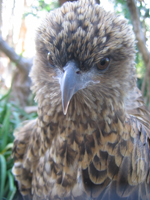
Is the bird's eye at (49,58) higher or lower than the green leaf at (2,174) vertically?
higher

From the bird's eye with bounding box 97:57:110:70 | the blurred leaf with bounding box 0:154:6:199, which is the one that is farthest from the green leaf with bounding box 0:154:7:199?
the bird's eye with bounding box 97:57:110:70

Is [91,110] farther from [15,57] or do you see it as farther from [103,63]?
[15,57]

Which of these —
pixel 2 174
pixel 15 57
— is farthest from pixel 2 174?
pixel 15 57

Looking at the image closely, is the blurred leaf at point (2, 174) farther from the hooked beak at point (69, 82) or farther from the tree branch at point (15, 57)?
the tree branch at point (15, 57)

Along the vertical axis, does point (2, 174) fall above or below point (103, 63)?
below

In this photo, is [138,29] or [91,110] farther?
[138,29]

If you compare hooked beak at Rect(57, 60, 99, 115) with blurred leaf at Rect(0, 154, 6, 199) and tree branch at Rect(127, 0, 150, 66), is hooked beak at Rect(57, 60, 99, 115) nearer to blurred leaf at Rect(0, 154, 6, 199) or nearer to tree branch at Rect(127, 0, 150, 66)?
tree branch at Rect(127, 0, 150, 66)

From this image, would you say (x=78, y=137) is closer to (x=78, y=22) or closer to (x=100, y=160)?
(x=100, y=160)

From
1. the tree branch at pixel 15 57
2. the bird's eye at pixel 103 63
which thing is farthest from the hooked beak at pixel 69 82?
the tree branch at pixel 15 57
